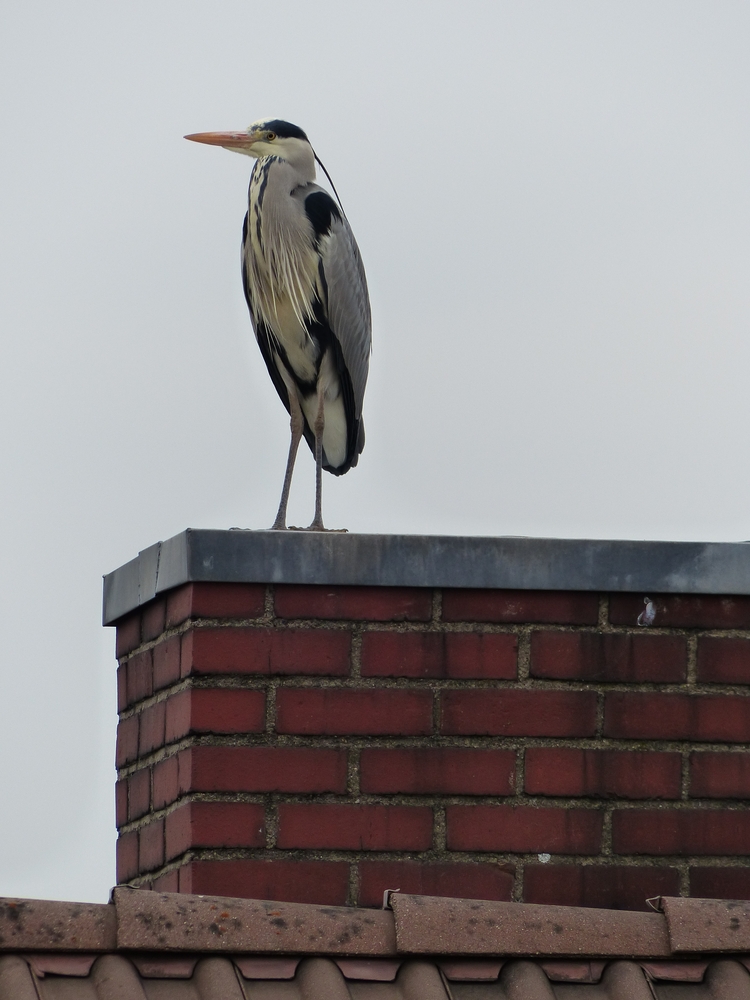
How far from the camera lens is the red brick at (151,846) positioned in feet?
11.2

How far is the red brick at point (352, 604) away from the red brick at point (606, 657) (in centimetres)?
25

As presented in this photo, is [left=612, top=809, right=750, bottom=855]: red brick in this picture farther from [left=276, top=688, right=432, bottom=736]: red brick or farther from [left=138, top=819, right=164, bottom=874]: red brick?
[left=138, top=819, right=164, bottom=874]: red brick

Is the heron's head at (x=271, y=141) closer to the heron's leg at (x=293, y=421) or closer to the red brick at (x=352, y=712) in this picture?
the heron's leg at (x=293, y=421)

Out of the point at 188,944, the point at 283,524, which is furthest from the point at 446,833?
the point at 283,524

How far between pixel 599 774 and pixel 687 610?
394 mm

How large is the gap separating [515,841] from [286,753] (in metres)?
0.49

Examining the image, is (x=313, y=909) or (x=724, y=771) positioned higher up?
(x=724, y=771)

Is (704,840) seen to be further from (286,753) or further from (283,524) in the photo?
(283,524)

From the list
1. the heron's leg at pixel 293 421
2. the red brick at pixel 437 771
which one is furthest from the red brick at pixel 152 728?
the heron's leg at pixel 293 421

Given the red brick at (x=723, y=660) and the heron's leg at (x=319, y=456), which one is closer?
the red brick at (x=723, y=660)

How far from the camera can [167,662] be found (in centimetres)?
345

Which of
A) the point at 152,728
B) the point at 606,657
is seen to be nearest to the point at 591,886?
the point at 606,657

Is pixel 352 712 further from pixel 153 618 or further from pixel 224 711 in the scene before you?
pixel 153 618

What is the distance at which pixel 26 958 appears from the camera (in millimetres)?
2480
